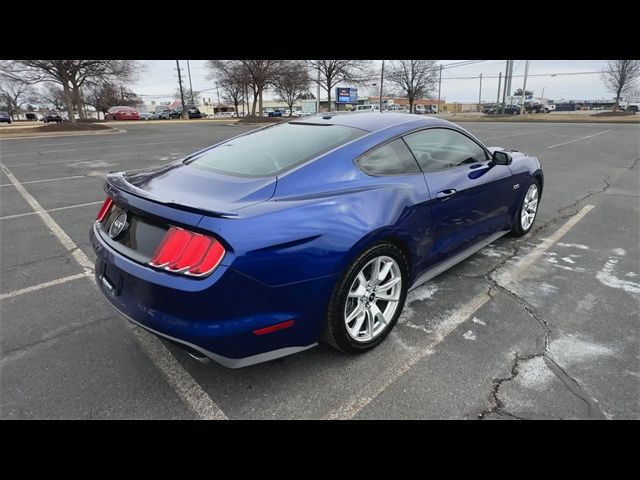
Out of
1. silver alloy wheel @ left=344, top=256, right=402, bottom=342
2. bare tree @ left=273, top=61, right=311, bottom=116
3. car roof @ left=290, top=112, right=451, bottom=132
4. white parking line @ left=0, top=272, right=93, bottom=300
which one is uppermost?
bare tree @ left=273, top=61, right=311, bottom=116

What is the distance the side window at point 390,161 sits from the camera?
2.71 meters

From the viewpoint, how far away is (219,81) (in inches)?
1614

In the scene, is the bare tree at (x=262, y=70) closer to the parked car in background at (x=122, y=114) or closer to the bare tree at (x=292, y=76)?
the bare tree at (x=292, y=76)

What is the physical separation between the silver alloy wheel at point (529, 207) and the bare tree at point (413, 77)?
51.0m

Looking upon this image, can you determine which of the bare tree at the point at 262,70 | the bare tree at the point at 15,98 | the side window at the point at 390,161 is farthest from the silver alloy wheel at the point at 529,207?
the bare tree at the point at 15,98

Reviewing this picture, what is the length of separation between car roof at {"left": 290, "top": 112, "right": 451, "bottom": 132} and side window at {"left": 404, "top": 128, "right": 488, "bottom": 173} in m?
0.12

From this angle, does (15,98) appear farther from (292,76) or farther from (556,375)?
(556,375)

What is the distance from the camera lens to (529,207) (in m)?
4.87

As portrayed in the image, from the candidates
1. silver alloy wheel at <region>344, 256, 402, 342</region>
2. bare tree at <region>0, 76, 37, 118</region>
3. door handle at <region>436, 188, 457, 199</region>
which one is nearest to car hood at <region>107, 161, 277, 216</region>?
silver alloy wheel at <region>344, 256, 402, 342</region>

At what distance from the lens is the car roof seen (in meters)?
3.07

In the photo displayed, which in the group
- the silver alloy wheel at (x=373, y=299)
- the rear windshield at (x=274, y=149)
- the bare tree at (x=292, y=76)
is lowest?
the silver alloy wheel at (x=373, y=299)

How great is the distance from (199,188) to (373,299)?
1.29 meters

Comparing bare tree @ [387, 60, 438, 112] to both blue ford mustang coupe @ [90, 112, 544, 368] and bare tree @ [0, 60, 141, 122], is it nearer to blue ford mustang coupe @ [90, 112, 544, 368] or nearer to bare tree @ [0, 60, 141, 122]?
bare tree @ [0, 60, 141, 122]
